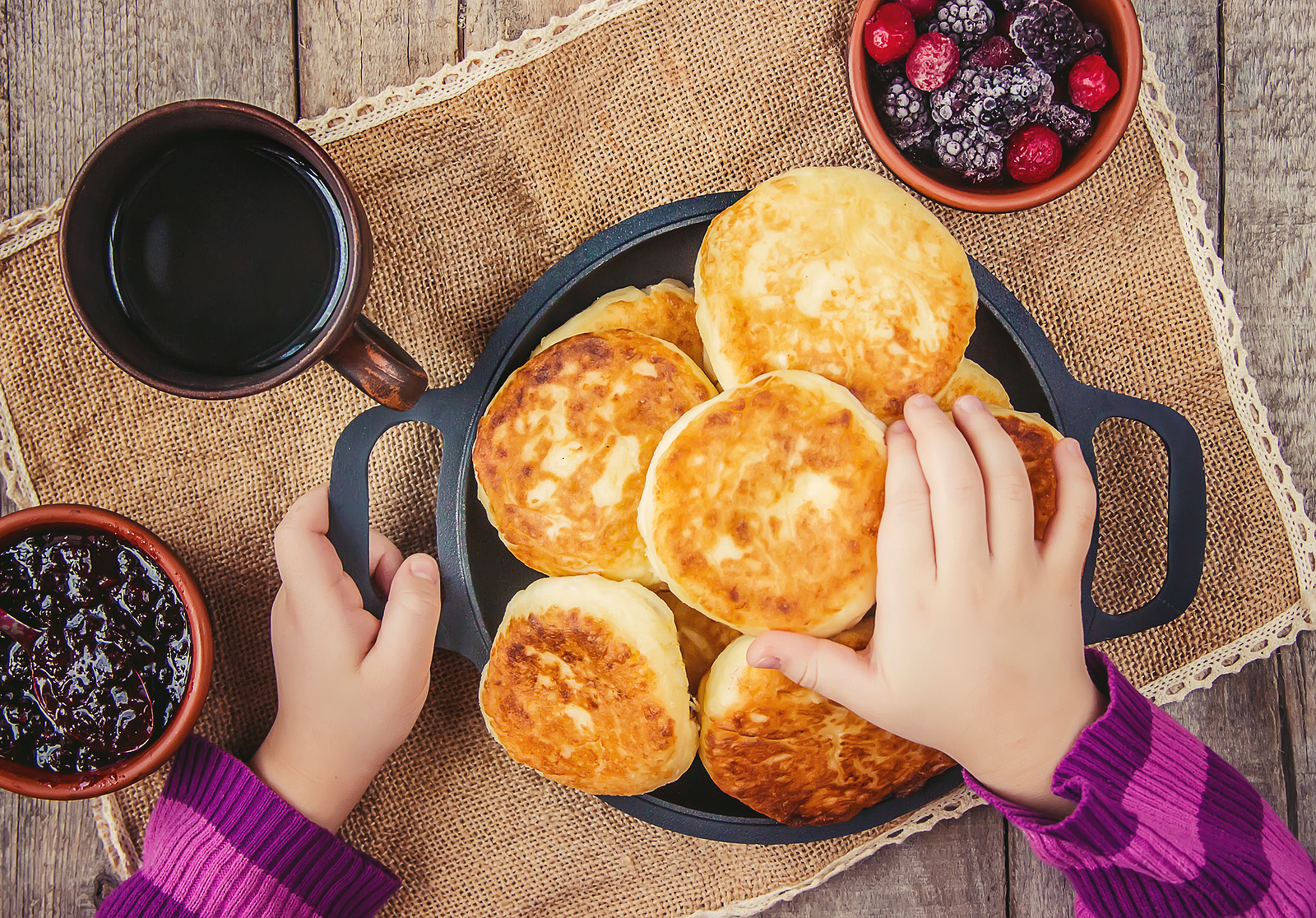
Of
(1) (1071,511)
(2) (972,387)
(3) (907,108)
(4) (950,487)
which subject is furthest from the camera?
(3) (907,108)

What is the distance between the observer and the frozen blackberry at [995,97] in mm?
1504

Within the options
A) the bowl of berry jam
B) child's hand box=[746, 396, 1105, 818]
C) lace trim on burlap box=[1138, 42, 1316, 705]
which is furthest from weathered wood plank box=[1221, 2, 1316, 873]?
the bowl of berry jam

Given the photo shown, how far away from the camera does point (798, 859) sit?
1.84 meters

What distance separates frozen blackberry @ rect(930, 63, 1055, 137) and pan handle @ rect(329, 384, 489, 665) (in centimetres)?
96

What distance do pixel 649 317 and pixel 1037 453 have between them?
25.6 inches

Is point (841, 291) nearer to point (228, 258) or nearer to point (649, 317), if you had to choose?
point (649, 317)

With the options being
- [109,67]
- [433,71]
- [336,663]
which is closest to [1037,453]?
[336,663]

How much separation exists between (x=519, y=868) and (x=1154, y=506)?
1.46 metres

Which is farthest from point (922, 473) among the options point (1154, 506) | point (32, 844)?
point (32, 844)

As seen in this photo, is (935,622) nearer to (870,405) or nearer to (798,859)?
(870,405)

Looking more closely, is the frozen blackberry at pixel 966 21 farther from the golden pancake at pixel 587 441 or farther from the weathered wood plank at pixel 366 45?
the weathered wood plank at pixel 366 45

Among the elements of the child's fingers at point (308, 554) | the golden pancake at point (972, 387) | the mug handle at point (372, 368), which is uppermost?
the golden pancake at point (972, 387)

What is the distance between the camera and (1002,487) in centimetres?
129

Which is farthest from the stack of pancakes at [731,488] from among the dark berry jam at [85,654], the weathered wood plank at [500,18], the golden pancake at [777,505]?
the weathered wood plank at [500,18]
